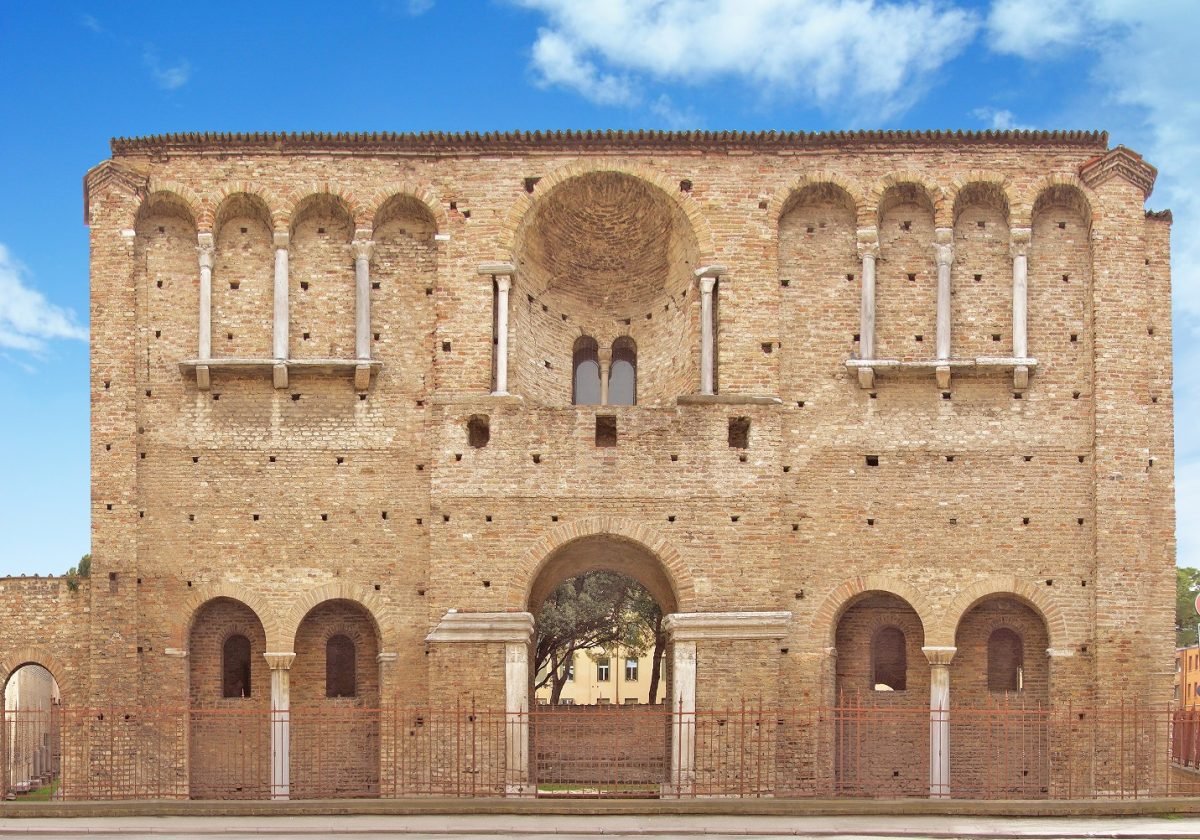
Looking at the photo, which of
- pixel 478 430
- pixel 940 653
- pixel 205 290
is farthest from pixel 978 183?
pixel 205 290

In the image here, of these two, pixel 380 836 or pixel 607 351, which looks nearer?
pixel 380 836

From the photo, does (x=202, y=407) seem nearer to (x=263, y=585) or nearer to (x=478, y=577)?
(x=263, y=585)

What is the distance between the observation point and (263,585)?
23.9 m

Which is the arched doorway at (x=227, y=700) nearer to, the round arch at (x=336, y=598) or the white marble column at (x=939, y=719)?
the round arch at (x=336, y=598)

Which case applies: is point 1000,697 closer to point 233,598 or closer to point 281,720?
point 281,720

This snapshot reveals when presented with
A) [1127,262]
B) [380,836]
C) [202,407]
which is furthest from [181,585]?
[1127,262]

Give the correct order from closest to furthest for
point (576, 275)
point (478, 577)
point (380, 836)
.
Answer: point (380, 836) → point (478, 577) → point (576, 275)

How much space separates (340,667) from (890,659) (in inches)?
374

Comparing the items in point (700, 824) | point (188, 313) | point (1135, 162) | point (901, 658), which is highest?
point (1135, 162)

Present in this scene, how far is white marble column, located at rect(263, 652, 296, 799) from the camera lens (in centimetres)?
2353

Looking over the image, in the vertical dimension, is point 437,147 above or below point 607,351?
above

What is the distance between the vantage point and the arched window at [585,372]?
2622 cm

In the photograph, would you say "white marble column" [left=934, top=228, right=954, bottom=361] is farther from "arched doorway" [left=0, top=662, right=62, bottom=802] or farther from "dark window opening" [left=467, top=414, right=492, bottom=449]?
"arched doorway" [left=0, top=662, right=62, bottom=802]

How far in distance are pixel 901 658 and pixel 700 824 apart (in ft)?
23.7
